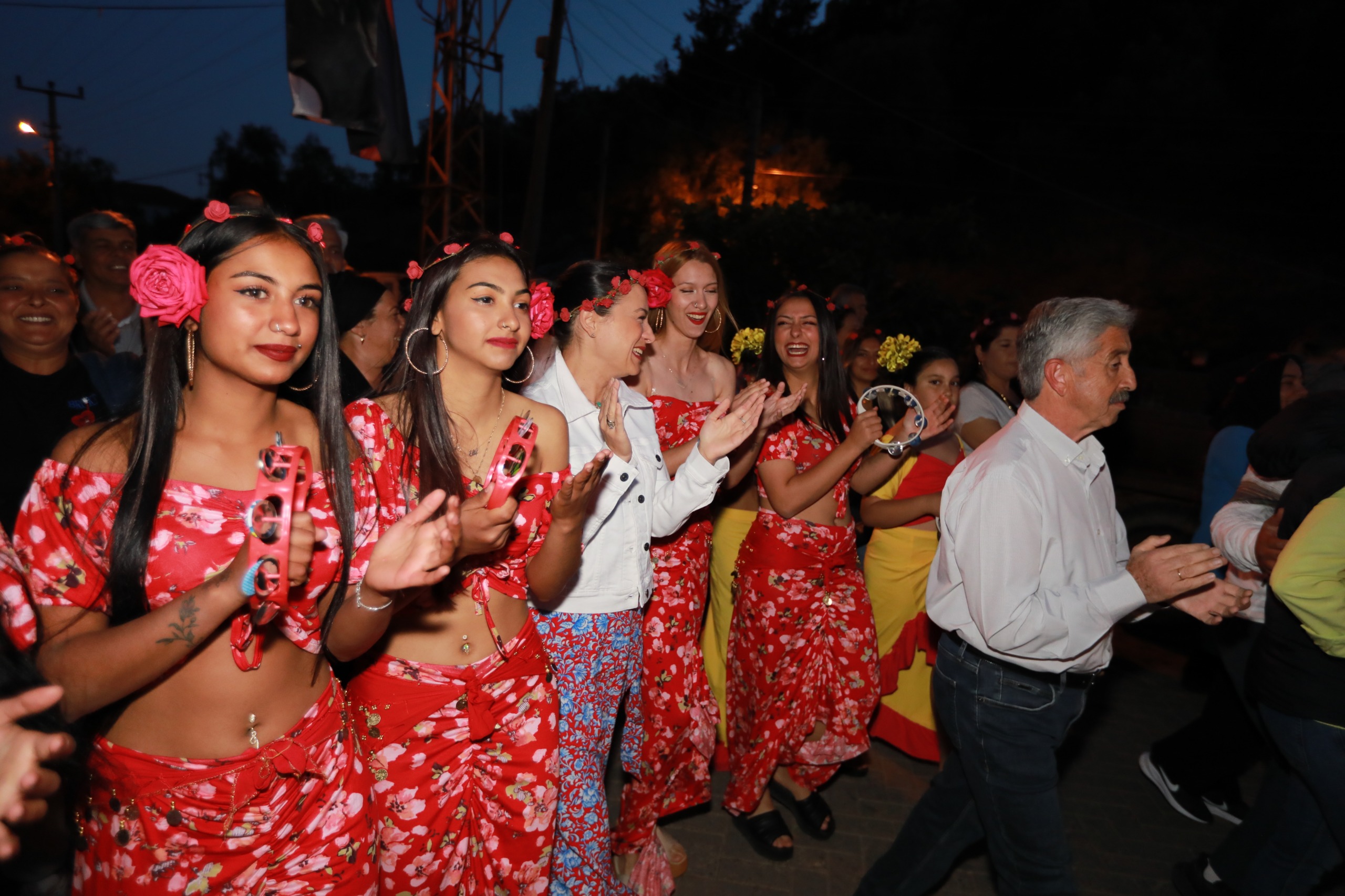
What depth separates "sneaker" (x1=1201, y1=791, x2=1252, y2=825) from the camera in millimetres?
3904

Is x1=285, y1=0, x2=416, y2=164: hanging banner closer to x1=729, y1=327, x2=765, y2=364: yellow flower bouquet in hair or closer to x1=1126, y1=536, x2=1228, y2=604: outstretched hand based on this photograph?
x1=729, y1=327, x2=765, y2=364: yellow flower bouquet in hair

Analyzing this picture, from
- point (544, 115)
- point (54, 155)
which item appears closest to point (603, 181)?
point (544, 115)

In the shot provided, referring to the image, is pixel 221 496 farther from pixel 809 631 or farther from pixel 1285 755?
pixel 1285 755

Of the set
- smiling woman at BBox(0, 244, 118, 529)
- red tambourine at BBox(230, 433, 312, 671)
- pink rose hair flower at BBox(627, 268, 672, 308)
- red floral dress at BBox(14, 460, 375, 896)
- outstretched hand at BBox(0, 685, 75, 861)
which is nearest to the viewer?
outstretched hand at BBox(0, 685, 75, 861)

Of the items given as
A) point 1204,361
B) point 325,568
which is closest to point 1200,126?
point 1204,361

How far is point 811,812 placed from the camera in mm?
3654

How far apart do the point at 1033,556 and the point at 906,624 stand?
2039 millimetres

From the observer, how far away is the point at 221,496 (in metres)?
1.69

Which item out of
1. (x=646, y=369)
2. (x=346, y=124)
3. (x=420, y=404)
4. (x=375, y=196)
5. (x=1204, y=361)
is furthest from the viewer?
(x=375, y=196)

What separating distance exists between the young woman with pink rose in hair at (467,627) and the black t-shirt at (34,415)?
128 cm

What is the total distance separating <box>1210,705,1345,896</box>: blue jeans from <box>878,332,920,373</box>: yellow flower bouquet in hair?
207 centimetres

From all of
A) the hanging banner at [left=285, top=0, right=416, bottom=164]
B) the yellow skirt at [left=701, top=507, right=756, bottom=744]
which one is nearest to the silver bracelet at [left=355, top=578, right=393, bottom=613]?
the yellow skirt at [left=701, top=507, right=756, bottom=744]

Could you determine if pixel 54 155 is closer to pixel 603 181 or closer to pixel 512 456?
pixel 603 181

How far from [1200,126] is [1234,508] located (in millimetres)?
22995
